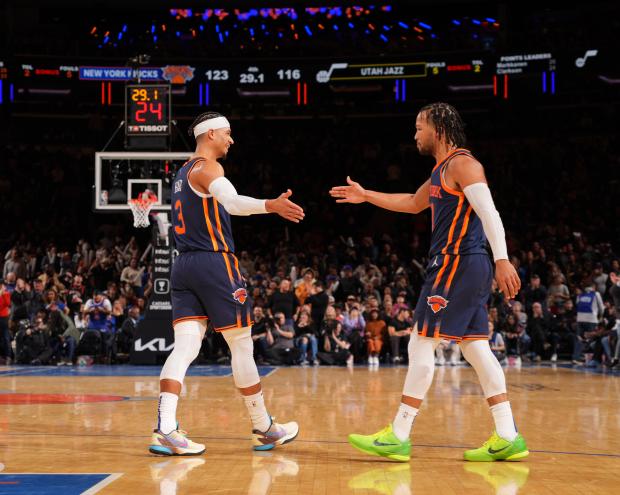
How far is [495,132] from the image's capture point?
28531mm

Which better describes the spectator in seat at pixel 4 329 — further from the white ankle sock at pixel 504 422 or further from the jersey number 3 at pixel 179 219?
the white ankle sock at pixel 504 422

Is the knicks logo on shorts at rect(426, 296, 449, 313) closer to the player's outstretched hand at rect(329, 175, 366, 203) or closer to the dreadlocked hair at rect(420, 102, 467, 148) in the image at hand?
the player's outstretched hand at rect(329, 175, 366, 203)

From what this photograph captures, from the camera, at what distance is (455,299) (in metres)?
5.10

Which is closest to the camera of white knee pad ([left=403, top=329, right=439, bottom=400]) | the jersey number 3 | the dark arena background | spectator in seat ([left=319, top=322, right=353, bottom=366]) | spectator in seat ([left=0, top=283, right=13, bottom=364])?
white knee pad ([left=403, top=329, right=439, bottom=400])

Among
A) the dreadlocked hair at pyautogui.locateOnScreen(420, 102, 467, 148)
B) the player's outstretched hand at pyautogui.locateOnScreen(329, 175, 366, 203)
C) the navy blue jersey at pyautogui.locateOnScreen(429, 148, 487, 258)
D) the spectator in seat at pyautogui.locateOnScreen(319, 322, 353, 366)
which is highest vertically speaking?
the dreadlocked hair at pyautogui.locateOnScreen(420, 102, 467, 148)

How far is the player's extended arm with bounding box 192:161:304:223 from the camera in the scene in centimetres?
510

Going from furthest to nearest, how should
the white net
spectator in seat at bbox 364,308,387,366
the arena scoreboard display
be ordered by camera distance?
spectator in seat at bbox 364,308,387,366 → the arena scoreboard display → the white net

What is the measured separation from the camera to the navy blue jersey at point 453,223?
5203 mm

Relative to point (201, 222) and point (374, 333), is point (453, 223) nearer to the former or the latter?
point (201, 222)

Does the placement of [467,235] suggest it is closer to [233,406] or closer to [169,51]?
[233,406]

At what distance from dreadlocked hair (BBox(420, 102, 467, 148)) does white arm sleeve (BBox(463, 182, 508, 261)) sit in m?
0.48

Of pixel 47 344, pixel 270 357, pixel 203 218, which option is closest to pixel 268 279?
pixel 270 357

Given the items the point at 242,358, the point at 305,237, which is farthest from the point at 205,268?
the point at 305,237

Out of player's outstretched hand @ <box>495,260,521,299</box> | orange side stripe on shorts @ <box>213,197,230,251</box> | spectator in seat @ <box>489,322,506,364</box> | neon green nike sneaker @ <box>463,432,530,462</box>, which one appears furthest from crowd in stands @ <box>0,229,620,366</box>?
player's outstretched hand @ <box>495,260,521,299</box>
